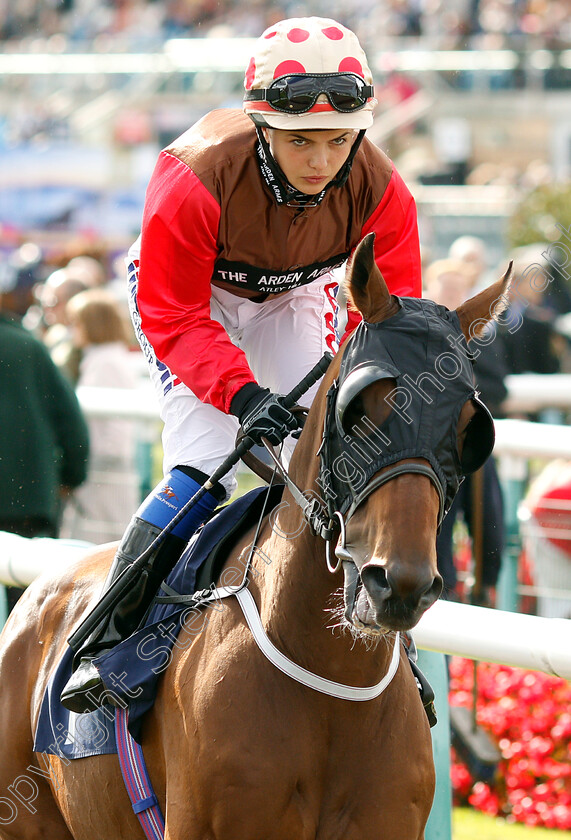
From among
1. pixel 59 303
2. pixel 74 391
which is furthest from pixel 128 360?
pixel 74 391

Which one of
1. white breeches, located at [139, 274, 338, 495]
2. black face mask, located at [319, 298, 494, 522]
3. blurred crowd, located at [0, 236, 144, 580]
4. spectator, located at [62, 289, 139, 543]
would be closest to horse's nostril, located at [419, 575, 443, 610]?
black face mask, located at [319, 298, 494, 522]

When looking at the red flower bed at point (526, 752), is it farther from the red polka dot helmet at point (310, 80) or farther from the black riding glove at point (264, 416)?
the red polka dot helmet at point (310, 80)

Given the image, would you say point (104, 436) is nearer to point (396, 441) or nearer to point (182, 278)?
point (182, 278)

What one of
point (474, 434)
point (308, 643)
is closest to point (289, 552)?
point (308, 643)

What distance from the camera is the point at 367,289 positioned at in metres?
2.39

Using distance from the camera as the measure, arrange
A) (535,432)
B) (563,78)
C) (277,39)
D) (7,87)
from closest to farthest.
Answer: (277,39) → (535,432) → (563,78) → (7,87)

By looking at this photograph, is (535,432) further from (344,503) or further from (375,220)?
(344,503)

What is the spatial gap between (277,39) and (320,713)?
62.1 inches

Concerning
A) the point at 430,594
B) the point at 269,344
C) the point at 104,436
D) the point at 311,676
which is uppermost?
the point at 430,594

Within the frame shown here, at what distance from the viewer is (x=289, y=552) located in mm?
2641

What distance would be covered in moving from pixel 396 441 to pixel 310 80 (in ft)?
3.30

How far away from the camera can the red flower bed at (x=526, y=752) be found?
4926 millimetres

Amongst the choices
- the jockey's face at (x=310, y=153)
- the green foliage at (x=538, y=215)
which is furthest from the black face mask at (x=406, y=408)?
the green foliage at (x=538, y=215)

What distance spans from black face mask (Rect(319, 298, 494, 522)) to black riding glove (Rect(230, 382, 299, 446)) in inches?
10.3
